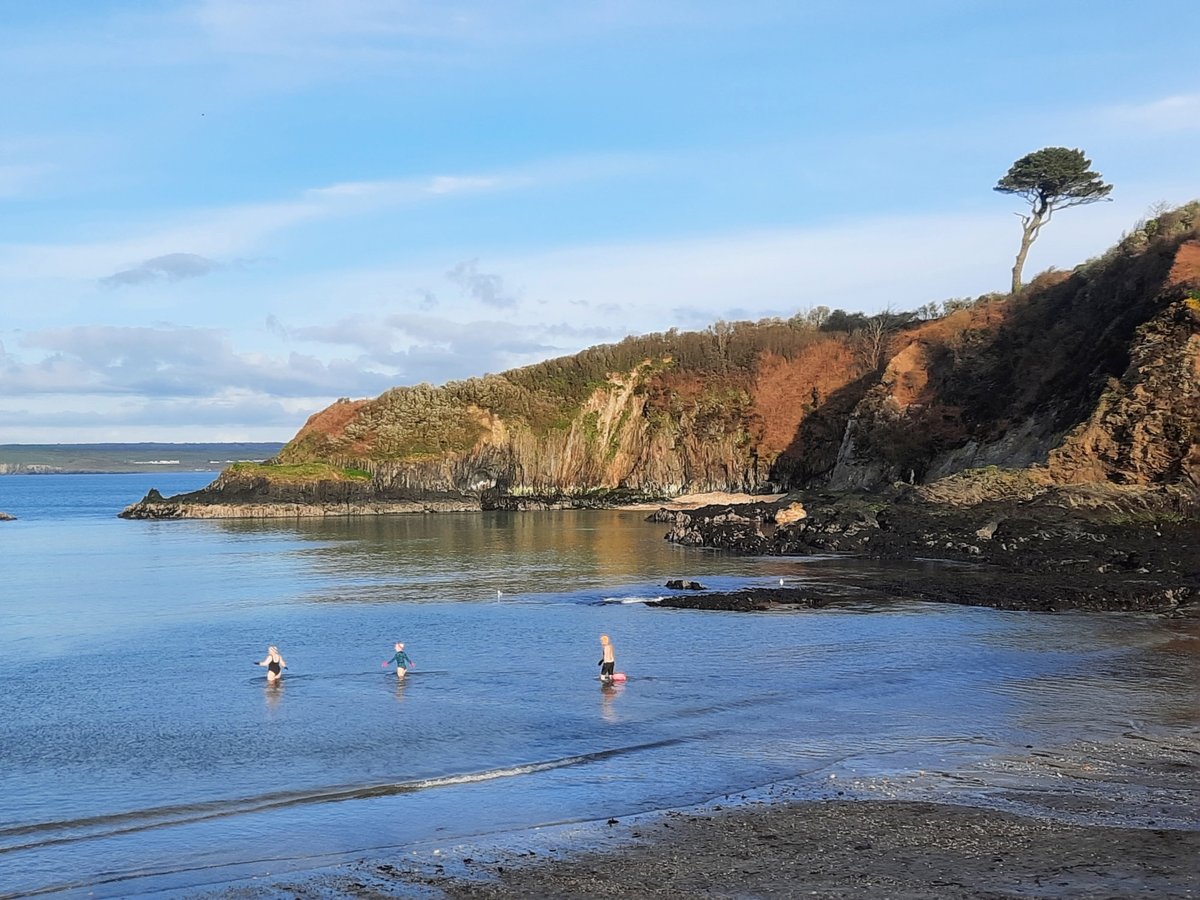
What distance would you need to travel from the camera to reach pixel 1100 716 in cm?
1856

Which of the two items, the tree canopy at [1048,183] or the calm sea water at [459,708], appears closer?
the calm sea water at [459,708]

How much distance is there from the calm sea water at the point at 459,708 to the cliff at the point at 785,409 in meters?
25.6

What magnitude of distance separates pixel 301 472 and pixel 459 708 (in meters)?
78.4

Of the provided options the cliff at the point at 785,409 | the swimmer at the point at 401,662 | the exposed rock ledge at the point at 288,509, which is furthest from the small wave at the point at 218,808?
the exposed rock ledge at the point at 288,509

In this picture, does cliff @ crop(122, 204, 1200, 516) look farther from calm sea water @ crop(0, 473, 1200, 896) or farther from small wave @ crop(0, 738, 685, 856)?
small wave @ crop(0, 738, 685, 856)

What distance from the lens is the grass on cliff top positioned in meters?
95.1

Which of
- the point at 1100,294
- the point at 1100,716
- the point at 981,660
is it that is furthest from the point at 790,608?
the point at 1100,294

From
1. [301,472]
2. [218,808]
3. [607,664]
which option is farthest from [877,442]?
[218,808]

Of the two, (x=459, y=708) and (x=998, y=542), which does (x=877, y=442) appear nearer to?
(x=998, y=542)

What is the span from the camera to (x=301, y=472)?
3772 inches

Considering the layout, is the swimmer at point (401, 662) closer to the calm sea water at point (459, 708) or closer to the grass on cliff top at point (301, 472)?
the calm sea water at point (459, 708)

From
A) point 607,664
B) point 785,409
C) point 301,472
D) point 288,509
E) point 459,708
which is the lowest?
point 459,708

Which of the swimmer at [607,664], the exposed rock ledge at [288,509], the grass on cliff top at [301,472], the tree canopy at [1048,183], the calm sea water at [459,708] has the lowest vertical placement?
the calm sea water at [459,708]

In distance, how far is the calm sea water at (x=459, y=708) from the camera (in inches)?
552
